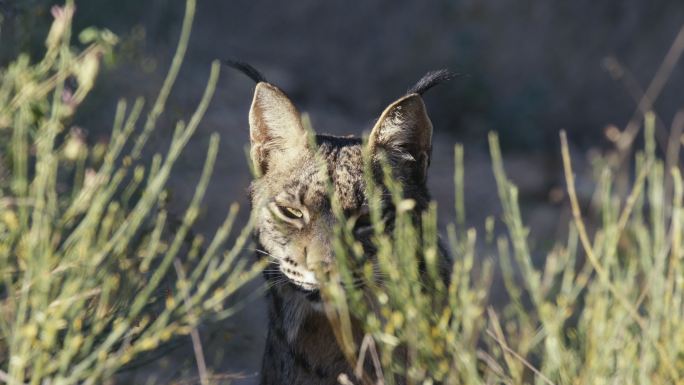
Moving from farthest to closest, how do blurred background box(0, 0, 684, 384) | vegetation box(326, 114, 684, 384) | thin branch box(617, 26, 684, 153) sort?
1. blurred background box(0, 0, 684, 384)
2. thin branch box(617, 26, 684, 153)
3. vegetation box(326, 114, 684, 384)

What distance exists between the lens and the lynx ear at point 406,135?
4461 millimetres

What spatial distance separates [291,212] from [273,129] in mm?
432

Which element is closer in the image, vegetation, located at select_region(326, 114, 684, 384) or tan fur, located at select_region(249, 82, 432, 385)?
vegetation, located at select_region(326, 114, 684, 384)

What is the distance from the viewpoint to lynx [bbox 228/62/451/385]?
4.37 m

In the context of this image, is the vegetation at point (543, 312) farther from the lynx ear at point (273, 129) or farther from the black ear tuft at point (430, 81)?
the lynx ear at point (273, 129)

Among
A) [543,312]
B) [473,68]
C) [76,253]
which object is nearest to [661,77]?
[473,68]

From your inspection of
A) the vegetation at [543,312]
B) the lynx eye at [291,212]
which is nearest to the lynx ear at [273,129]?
the lynx eye at [291,212]

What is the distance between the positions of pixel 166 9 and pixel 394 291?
624 centimetres

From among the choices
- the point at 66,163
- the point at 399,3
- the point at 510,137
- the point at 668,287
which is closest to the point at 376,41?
the point at 399,3

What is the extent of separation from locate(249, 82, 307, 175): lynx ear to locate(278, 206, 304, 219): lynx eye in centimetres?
30

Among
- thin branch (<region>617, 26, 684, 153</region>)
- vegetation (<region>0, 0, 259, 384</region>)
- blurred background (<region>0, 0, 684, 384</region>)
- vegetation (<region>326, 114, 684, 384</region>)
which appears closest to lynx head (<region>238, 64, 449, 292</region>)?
vegetation (<region>326, 114, 684, 384</region>)

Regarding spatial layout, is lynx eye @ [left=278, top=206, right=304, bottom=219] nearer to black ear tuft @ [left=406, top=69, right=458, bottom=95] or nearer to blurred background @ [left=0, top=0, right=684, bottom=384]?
black ear tuft @ [left=406, top=69, right=458, bottom=95]

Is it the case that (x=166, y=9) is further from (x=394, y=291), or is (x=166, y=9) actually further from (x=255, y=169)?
(x=394, y=291)

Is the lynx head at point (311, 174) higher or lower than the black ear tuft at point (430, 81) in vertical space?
lower
